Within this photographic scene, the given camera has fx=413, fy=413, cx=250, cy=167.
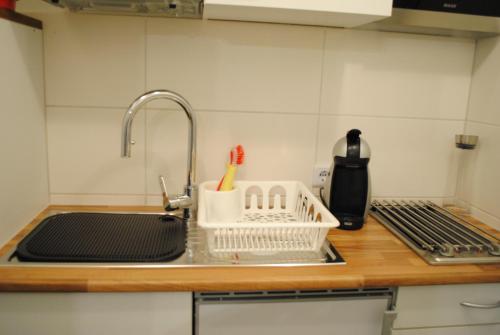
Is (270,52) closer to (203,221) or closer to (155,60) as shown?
(155,60)

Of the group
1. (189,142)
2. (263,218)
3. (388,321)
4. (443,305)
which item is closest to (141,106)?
(189,142)

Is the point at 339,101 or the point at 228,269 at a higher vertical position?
the point at 339,101

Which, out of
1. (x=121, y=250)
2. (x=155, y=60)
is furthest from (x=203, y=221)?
(x=155, y=60)

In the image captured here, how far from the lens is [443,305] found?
43.9 inches

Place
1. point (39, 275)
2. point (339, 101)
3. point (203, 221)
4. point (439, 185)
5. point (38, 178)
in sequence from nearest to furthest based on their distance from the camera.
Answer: point (39, 275) → point (203, 221) → point (38, 178) → point (339, 101) → point (439, 185)

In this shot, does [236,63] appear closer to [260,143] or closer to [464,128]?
[260,143]

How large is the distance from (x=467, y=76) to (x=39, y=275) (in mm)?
1550

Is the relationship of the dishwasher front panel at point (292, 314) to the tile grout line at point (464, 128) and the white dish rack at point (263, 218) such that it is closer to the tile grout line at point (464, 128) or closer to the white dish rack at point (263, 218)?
the white dish rack at point (263, 218)

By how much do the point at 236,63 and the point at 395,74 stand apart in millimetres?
584

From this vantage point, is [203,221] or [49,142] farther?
[49,142]

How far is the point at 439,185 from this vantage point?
1.62 meters

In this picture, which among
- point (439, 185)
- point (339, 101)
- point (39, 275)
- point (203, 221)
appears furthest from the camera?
point (439, 185)

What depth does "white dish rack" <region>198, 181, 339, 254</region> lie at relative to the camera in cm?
110

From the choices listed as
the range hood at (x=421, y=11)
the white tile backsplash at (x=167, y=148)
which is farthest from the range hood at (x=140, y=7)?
the white tile backsplash at (x=167, y=148)
